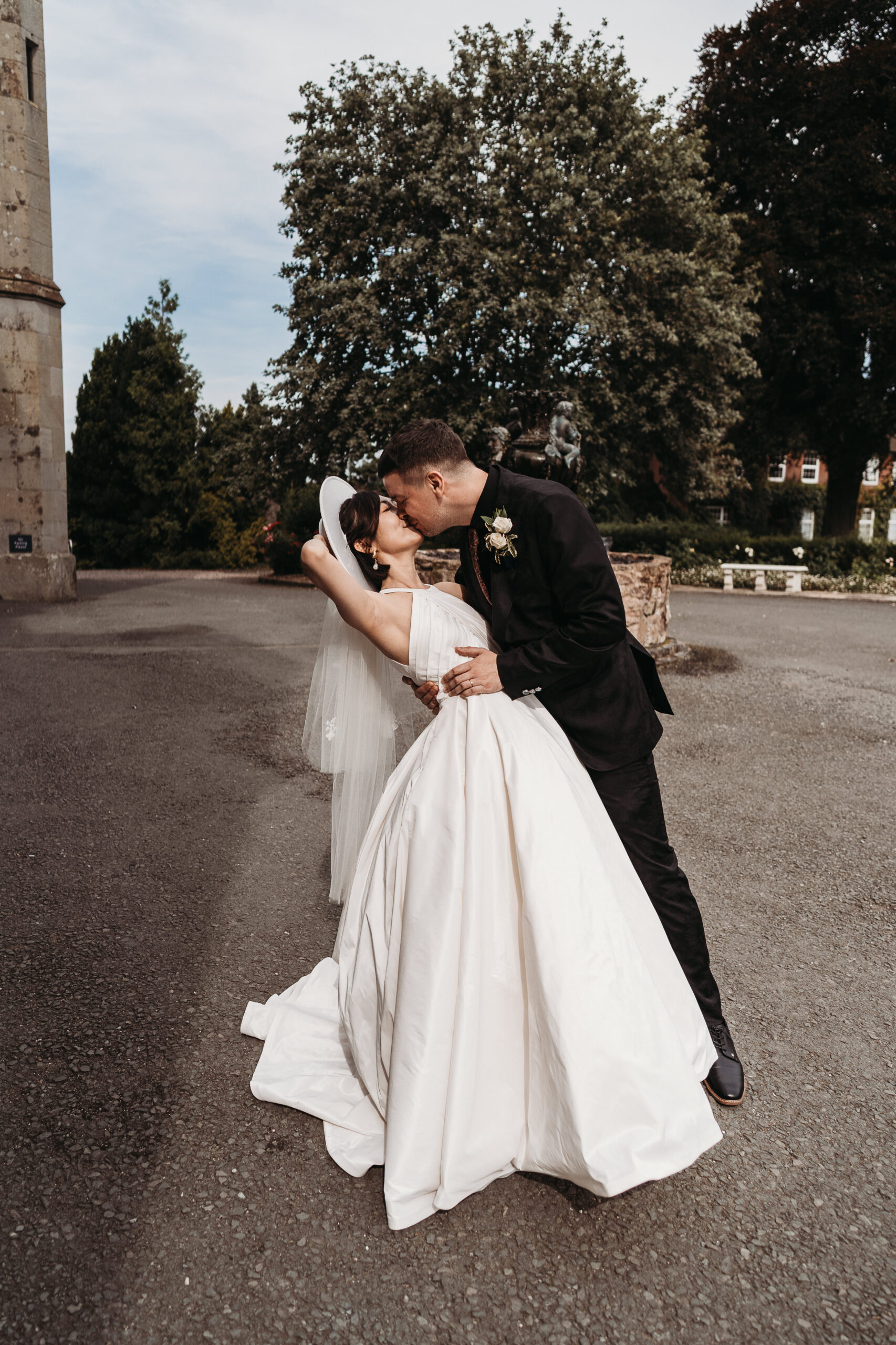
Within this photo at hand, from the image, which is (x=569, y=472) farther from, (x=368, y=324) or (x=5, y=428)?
(x=368, y=324)

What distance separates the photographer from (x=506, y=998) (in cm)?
242

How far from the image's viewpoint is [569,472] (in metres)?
12.1

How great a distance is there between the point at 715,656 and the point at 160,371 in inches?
857

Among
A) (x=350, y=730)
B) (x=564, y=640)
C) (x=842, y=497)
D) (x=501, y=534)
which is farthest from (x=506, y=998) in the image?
(x=842, y=497)

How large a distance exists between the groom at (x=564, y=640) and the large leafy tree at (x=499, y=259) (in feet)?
63.1

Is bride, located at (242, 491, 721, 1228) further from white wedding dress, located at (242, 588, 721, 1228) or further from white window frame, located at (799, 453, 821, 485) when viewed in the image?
white window frame, located at (799, 453, 821, 485)

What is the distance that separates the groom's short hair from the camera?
2.72 metres

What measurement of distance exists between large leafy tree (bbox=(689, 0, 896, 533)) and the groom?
26190 millimetres

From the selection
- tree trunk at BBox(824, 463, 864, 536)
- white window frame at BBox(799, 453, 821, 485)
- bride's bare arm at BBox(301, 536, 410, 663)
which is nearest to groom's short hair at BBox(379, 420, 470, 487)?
bride's bare arm at BBox(301, 536, 410, 663)

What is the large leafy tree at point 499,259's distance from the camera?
21.4 m

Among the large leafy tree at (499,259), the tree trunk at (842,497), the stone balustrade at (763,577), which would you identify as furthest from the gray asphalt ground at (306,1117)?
the tree trunk at (842,497)

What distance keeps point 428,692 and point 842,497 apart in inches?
1192

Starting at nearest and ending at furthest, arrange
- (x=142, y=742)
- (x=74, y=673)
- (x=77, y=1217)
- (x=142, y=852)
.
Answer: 1. (x=77, y=1217)
2. (x=142, y=852)
3. (x=142, y=742)
4. (x=74, y=673)

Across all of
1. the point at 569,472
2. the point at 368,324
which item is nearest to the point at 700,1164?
the point at 569,472
